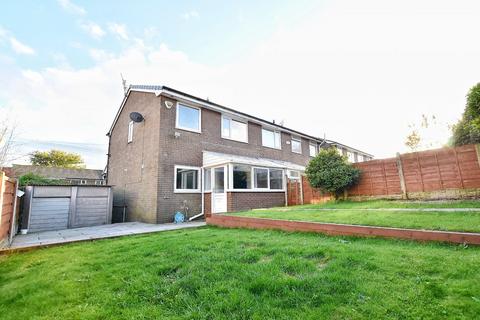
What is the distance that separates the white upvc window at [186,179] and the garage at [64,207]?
11.5 ft

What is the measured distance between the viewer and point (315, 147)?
74.7 feet

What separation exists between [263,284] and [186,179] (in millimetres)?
9871

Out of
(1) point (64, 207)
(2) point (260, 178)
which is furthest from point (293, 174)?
(1) point (64, 207)

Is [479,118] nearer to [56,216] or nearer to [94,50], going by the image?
[56,216]

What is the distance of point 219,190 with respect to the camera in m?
12.2

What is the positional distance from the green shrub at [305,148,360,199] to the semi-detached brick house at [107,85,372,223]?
2538mm

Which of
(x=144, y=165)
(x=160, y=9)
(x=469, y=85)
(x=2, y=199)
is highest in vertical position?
→ (x=160, y=9)

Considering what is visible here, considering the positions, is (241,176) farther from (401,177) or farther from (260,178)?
(401,177)

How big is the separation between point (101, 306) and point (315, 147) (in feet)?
72.7

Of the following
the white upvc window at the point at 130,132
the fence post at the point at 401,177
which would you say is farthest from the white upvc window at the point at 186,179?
the fence post at the point at 401,177

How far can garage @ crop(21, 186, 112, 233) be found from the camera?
9.64 metres

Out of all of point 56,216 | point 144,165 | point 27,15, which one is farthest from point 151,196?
point 27,15

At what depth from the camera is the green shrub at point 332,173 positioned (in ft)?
37.1

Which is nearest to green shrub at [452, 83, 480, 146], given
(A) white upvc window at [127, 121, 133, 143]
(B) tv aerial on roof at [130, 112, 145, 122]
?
(B) tv aerial on roof at [130, 112, 145, 122]
